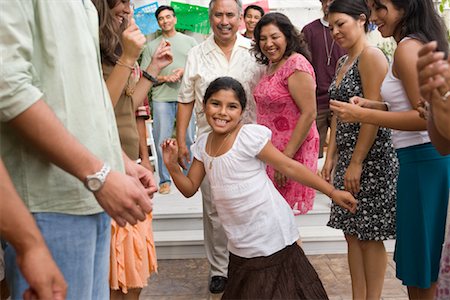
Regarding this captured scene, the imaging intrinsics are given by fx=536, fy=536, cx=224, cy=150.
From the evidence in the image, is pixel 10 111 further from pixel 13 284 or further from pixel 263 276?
pixel 263 276

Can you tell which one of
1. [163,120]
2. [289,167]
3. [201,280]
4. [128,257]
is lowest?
[201,280]

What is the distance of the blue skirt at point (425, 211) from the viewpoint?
2.23 metres

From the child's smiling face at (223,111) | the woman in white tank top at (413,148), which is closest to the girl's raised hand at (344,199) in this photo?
the woman in white tank top at (413,148)

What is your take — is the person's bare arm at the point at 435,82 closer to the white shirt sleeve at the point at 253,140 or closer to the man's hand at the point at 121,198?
the man's hand at the point at 121,198

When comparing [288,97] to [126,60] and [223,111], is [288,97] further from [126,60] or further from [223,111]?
[126,60]

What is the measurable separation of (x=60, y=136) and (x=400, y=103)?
162cm

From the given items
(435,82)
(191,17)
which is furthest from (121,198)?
(191,17)

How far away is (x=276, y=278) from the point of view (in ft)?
8.25

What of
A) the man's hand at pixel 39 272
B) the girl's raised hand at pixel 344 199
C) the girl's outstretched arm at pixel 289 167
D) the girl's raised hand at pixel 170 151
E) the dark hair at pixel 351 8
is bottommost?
the girl's raised hand at pixel 344 199

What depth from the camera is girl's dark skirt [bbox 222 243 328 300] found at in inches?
98.3

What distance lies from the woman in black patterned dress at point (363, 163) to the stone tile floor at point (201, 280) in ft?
2.02

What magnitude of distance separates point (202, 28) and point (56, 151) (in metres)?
5.72

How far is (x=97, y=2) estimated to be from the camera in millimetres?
2125

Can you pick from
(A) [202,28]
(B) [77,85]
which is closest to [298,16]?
(A) [202,28]
